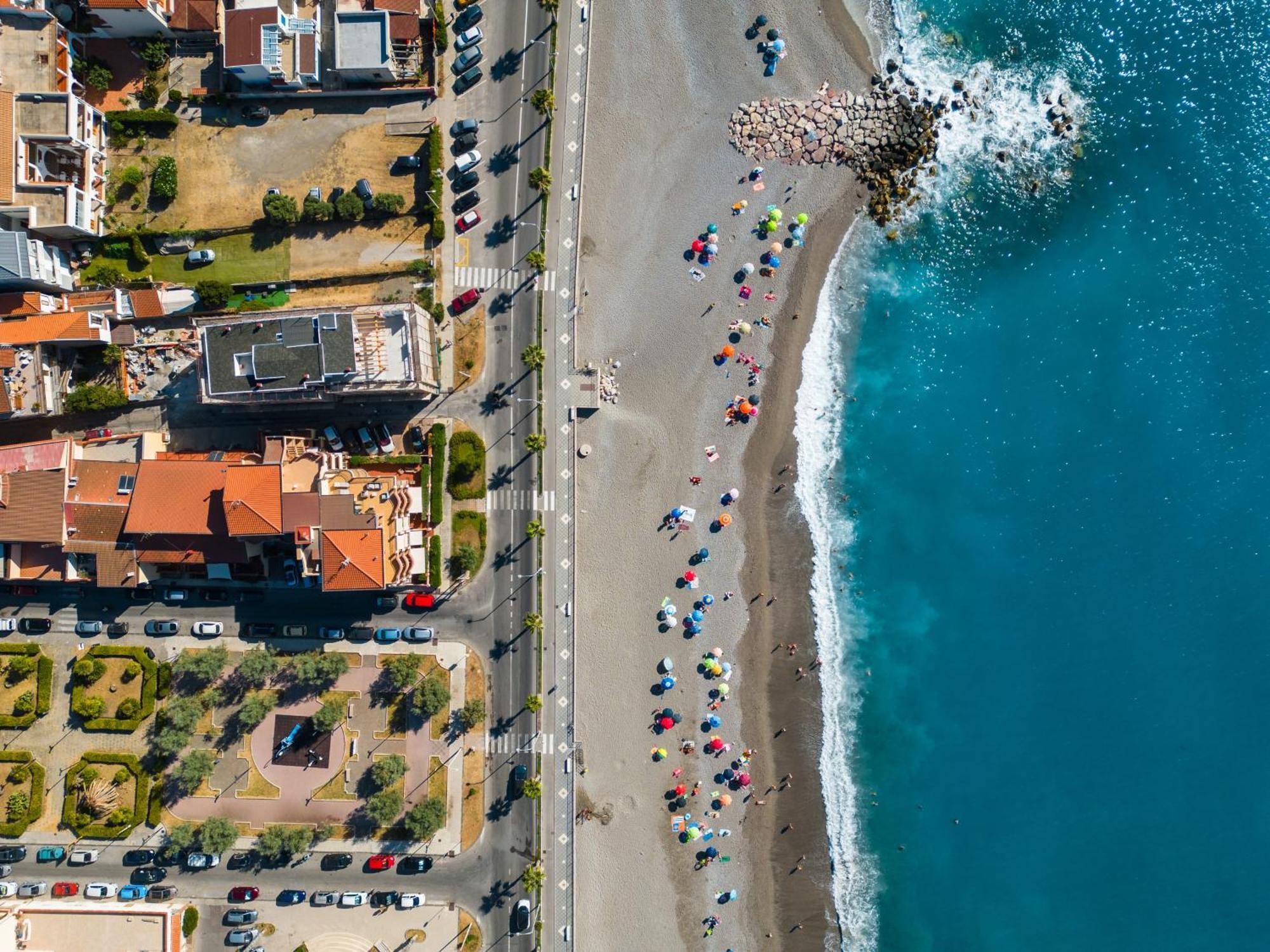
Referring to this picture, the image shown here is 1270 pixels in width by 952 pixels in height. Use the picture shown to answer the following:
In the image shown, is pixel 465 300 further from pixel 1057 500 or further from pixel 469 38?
pixel 1057 500

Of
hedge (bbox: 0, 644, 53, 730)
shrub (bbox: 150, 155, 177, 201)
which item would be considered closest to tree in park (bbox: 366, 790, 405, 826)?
hedge (bbox: 0, 644, 53, 730)

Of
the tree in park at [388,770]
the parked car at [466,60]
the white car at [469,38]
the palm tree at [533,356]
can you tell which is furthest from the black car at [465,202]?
the tree in park at [388,770]

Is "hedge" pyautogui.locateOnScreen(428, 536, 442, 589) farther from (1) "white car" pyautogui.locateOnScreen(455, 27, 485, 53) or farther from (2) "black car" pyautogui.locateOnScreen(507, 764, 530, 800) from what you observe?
(1) "white car" pyautogui.locateOnScreen(455, 27, 485, 53)

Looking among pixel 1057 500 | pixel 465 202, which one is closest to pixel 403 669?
pixel 465 202

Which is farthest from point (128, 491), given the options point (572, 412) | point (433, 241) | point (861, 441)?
point (861, 441)

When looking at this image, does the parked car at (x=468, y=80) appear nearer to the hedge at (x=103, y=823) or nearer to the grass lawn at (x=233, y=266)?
the grass lawn at (x=233, y=266)
